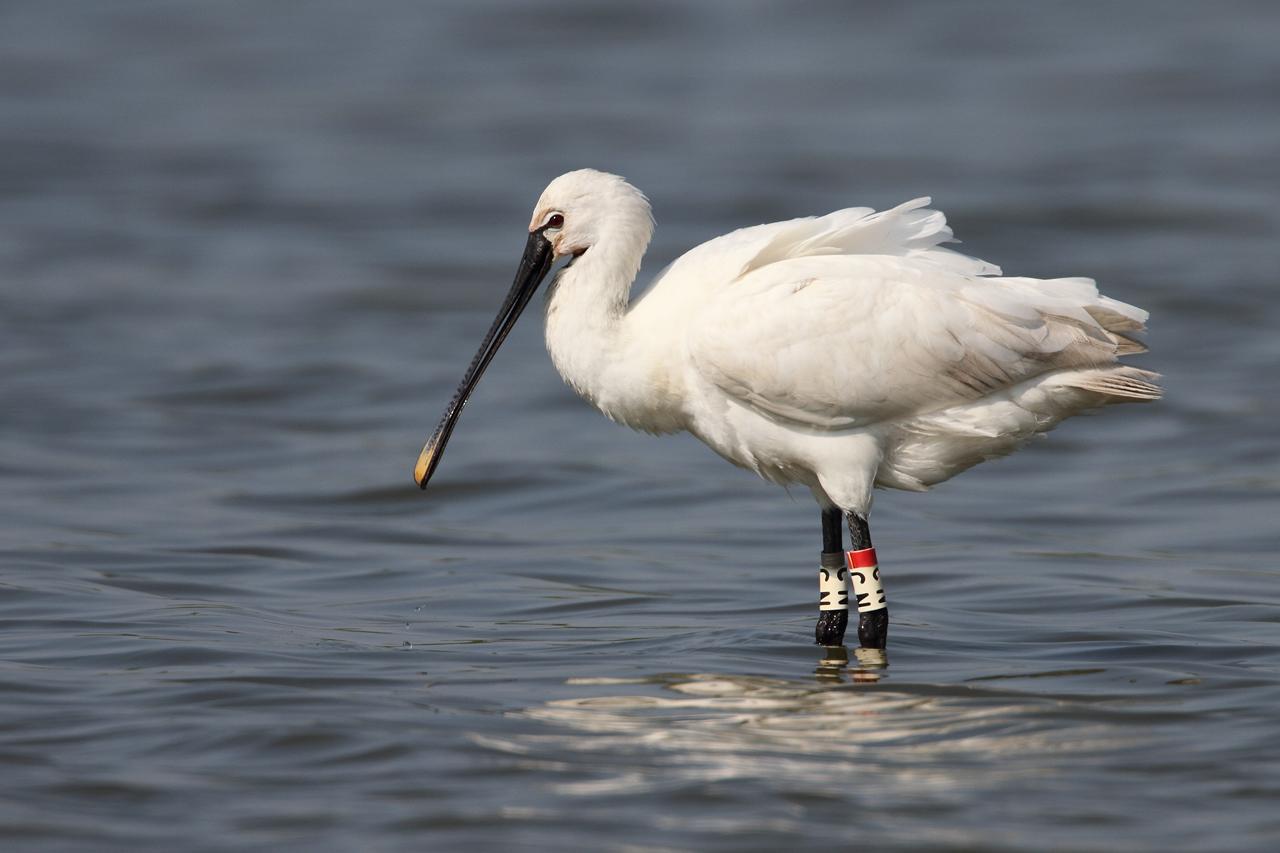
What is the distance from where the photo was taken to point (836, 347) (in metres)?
9.55

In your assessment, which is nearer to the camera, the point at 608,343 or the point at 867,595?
the point at 608,343

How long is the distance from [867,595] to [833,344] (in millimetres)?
1309

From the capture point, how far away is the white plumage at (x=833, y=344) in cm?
952

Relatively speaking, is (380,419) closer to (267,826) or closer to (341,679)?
(341,679)

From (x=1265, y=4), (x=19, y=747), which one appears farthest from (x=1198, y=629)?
(x=1265, y=4)

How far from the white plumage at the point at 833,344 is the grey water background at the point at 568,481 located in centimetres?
106

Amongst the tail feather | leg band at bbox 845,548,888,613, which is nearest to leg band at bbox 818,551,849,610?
leg band at bbox 845,548,888,613

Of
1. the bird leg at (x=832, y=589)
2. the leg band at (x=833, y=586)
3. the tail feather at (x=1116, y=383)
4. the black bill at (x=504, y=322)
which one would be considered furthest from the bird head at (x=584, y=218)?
the tail feather at (x=1116, y=383)

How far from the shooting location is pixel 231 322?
19.7 m

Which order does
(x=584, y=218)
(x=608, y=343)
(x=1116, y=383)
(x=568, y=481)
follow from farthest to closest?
(x=568, y=481) < (x=584, y=218) < (x=608, y=343) < (x=1116, y=383)

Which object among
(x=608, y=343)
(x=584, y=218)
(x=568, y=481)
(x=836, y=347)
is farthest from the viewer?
(x=568, y=481)

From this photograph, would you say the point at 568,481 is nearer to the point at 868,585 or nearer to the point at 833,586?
the point at 833,586

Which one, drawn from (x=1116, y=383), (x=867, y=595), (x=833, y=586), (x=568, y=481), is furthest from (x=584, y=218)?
(x=568, y=481)

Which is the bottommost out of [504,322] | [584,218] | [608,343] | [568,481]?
[568,481]
